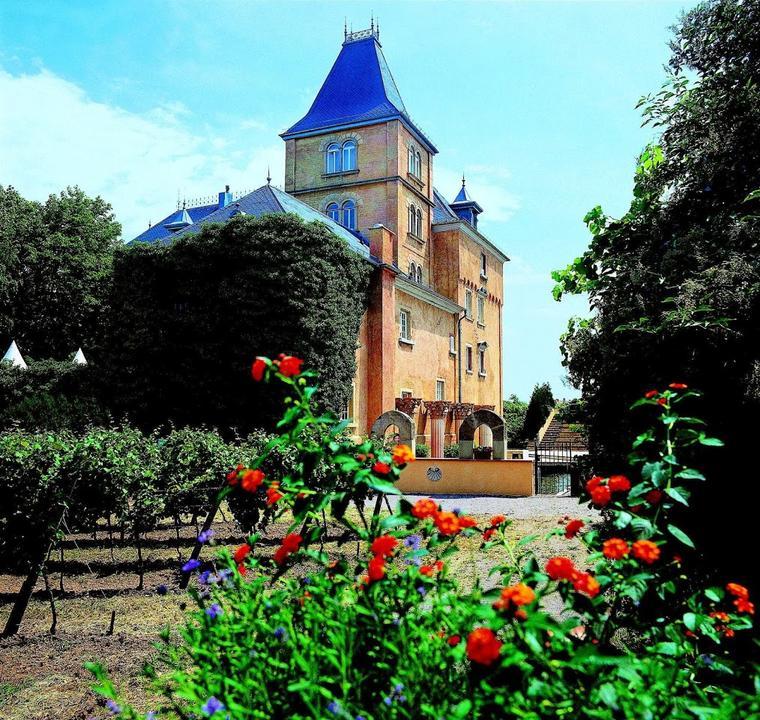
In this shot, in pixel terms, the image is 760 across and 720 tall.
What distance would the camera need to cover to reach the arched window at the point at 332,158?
33969mm

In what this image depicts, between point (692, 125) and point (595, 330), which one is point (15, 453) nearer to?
point (595, 330)

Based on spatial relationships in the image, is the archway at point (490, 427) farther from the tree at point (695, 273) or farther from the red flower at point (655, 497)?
the red flower at point (655, 497)

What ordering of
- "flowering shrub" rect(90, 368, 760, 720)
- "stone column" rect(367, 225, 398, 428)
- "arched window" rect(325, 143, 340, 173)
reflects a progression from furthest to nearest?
"arched window" rect(325, 143, 340, 173) < "stone column" rect(367, 225, 398, 428) < "flowering shrub" rect(90, 368, 760, 720)

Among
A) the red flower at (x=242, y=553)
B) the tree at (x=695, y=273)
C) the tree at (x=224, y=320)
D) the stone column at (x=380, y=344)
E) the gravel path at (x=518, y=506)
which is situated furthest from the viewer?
the stone column at (x=380, y=344)

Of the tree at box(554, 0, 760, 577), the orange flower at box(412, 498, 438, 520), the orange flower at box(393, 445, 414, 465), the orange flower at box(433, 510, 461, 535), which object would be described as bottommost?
the orange flower at box(433, 510, 461, 535)

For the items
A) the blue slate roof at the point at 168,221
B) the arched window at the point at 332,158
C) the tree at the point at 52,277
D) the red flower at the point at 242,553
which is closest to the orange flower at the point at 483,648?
the red flower at the point at 242,553

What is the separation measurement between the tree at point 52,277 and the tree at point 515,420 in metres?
27.2

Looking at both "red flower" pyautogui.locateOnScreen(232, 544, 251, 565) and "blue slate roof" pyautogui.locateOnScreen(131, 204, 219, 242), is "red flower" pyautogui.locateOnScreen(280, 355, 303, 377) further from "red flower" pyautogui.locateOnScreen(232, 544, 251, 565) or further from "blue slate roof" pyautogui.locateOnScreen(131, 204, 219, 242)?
"blue slate roof" pyautogui.locateOnScreen(131, 204, 219, 242)

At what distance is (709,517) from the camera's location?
4.51m

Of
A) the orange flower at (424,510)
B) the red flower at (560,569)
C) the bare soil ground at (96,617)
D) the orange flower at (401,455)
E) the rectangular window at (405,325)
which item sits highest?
the rectangular window at (405,325)

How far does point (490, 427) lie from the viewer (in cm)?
2312

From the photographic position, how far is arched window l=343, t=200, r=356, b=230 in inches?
1325

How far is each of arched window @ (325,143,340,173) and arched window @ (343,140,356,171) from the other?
38 cm

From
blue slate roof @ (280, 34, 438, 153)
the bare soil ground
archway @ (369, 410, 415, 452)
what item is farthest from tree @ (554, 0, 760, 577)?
blue slate roof @ (280, 34, 438, 153)
